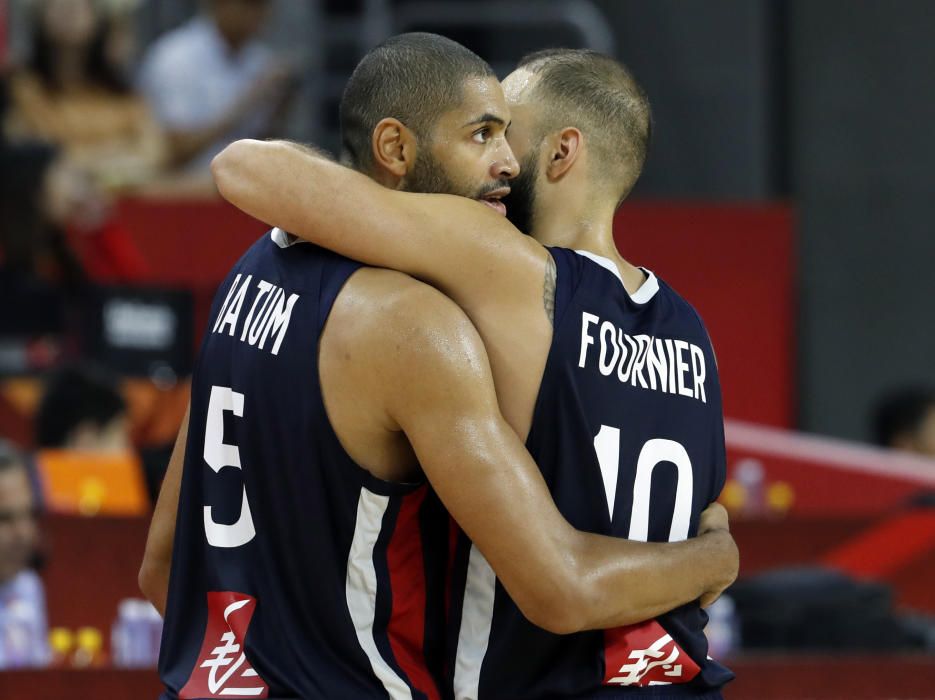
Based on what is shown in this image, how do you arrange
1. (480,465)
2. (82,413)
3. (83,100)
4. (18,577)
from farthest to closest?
1. (83,100)
2. (82,413)
3. (18,577)
4. (480,465)

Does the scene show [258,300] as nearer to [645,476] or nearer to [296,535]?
[296,535]

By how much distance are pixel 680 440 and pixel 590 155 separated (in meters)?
0.51

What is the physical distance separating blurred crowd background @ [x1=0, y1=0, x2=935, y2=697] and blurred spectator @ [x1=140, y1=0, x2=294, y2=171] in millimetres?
16

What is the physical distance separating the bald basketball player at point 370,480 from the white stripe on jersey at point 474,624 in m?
0.05

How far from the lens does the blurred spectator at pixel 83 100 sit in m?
8.72

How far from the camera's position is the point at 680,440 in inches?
110

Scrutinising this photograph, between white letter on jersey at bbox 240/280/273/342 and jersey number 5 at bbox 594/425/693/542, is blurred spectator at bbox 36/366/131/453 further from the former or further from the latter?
jersey number 5 at bbox 594/425/693/542

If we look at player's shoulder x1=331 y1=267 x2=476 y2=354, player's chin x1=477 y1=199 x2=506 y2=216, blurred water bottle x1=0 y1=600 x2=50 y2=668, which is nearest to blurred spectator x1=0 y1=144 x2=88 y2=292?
blurred water bottle x1=0 y1=600 x2=50 y2=668

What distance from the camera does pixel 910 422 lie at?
30.4ft

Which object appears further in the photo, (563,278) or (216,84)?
(216,84)

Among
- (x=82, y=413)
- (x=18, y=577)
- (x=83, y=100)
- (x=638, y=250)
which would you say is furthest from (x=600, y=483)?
(x=83, y=100)

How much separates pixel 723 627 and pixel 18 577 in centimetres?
228

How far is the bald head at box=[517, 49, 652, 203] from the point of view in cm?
292

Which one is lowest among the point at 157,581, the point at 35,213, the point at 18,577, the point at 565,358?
the point at 18,577
